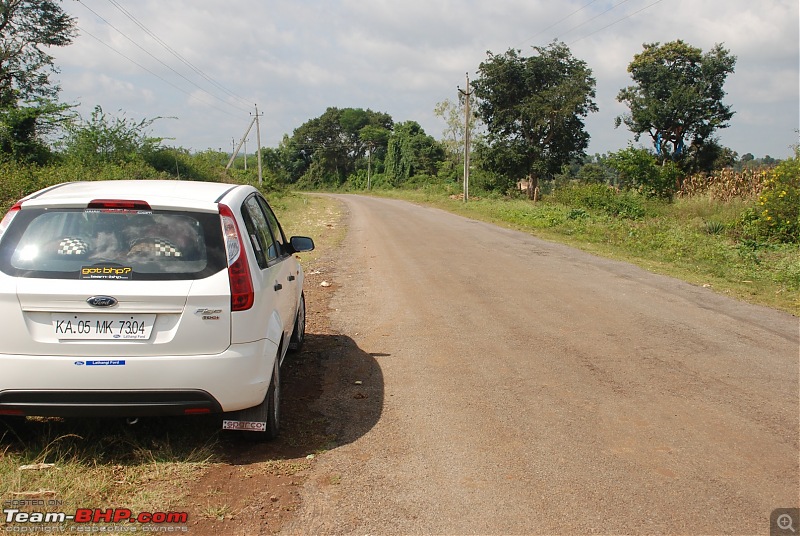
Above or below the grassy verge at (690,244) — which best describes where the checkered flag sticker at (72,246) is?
above

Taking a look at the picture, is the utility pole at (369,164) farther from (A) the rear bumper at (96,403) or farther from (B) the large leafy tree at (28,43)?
(A) the rear bumper at (96,403)

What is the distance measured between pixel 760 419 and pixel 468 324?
3.52 meters

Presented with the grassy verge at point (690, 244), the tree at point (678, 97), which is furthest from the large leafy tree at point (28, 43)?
the tree at point (678, 97)

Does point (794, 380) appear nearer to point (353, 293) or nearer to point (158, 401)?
point (158, 401)

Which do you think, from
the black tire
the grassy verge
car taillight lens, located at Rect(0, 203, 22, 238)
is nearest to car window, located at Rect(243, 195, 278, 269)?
the black tire

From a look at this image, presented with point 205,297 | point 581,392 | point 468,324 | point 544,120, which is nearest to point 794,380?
point 581,392

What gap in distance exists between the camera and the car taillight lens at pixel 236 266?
3756mm

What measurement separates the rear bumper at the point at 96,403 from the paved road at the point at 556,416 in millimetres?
962

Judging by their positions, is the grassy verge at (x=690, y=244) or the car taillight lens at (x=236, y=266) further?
the grassy verge at (x=690, y=244)

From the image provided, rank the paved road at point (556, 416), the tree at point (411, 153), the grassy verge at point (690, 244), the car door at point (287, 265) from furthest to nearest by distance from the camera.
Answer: the tree at point (411, 153), the grassy verge at point (690, 244), the car door at point (287, 265), the paved road at point (556, 416)

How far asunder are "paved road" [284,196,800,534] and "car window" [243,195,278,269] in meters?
1.30

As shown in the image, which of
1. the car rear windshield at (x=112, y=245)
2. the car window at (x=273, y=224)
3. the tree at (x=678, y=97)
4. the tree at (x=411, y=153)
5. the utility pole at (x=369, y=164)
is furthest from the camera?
the utility pole at (x=369, y=164)

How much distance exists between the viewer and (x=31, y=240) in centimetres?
371

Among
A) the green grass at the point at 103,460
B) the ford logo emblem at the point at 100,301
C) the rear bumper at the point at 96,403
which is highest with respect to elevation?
the ford logo emblem at the point at 100,301
